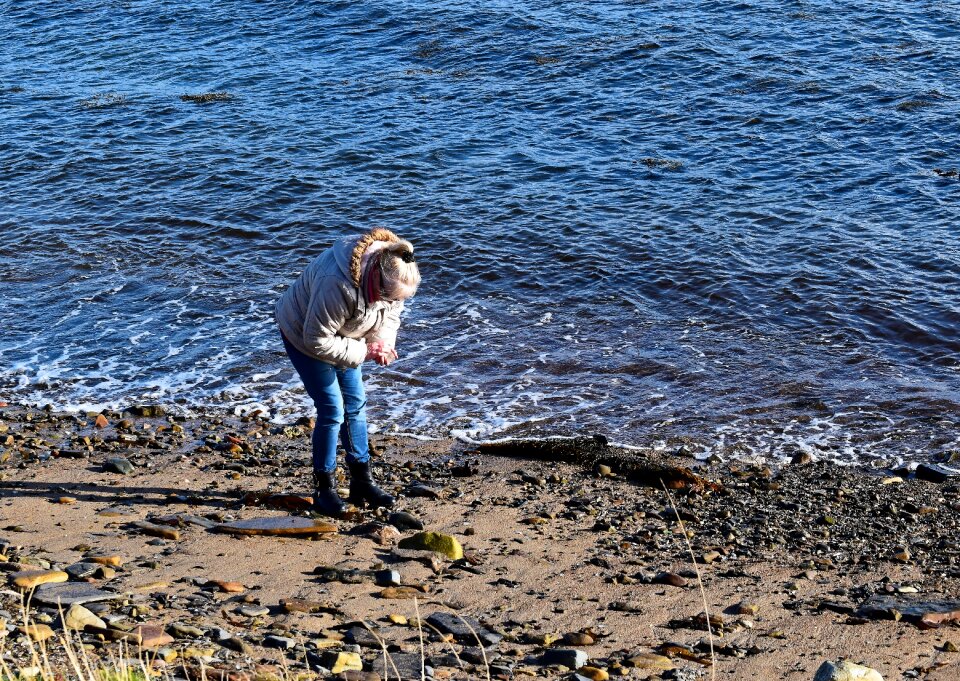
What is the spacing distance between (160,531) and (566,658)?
2.73 meters

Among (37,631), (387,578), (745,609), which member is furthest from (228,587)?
(745,609)

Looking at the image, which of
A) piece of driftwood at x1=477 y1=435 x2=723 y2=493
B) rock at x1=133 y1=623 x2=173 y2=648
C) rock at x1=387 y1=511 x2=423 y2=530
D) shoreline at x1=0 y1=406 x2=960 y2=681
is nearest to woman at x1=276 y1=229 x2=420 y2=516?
rock at x1=387 y1=511 x2=423 y2=530

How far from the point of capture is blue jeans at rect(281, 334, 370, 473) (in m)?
6.64

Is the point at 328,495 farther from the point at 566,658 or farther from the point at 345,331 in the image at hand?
the point at 566,658

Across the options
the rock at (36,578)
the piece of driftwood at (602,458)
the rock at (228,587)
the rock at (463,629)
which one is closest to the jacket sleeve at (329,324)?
the rock at (228,587)

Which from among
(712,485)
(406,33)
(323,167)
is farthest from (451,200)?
(406,33)

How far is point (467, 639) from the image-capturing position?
5.41 m

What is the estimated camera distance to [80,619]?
→ 5113 mm

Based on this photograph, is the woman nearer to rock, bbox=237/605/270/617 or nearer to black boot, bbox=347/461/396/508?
black boot, bbox=347/461/396/508

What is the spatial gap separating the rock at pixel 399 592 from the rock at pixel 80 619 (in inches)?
56.8

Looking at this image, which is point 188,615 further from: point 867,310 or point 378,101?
point 378,101

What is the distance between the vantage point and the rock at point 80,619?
5.07m

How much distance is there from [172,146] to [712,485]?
41.0 feet

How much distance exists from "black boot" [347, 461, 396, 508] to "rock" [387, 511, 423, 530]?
0.23 meters
